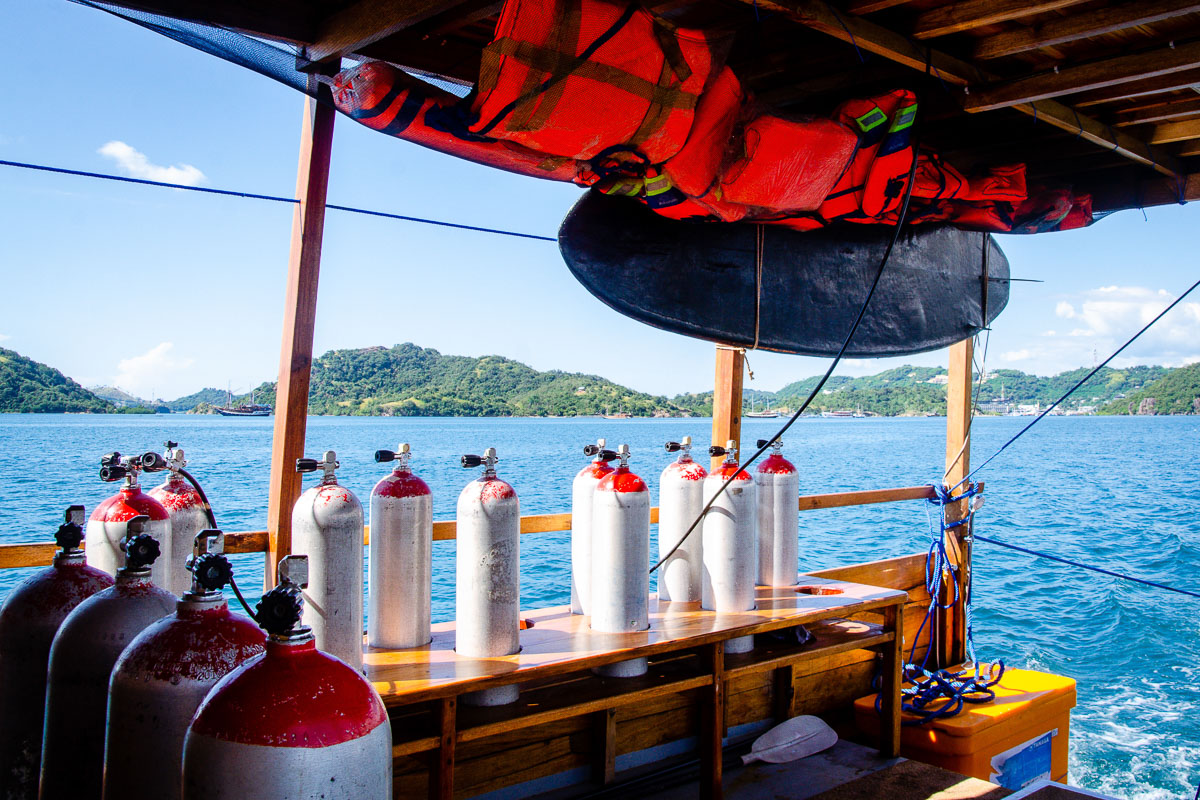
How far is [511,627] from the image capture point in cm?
229

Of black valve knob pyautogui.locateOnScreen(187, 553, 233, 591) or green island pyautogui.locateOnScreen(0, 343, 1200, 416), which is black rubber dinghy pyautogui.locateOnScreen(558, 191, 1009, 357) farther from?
green island pyautogui.locateOnScreen(0, 343, 1200, 416)

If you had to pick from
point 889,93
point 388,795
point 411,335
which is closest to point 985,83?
point 889,93

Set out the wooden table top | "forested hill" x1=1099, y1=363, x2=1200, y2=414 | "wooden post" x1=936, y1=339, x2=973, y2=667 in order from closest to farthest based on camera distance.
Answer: the wooden table top, "wooden post" x1=936, y1=339, x2=973, y2=667, "forested hill" x1=1099, y1=363, x2=1200, y2=414

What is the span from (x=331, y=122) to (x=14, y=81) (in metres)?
69.5

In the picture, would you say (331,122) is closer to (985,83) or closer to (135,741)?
(135,741)

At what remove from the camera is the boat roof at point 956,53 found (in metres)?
2.34

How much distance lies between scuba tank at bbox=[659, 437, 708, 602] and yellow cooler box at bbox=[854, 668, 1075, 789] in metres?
1.38

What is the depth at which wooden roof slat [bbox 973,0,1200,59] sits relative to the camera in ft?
7.62

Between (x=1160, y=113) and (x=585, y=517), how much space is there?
290cm

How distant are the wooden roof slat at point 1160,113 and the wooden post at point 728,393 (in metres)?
1.85

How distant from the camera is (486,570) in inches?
87.9

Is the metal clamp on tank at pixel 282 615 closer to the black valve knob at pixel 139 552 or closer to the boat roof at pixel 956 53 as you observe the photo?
the black valve knob at pixel 139 552

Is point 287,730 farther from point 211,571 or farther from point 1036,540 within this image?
point 1036,540

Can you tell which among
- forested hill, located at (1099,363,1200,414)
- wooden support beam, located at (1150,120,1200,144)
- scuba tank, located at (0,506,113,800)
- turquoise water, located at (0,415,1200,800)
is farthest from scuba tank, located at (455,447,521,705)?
forested hill, located at (1099,363,1200,414)
